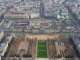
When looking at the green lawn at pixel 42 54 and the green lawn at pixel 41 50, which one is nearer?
the green lawn at pixel 42 54

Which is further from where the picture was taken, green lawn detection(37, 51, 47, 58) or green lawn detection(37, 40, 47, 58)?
green lawn detection(37, 40, 47, 58)

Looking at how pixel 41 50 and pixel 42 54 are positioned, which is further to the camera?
pixel 41 50

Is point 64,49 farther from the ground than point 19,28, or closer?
closer

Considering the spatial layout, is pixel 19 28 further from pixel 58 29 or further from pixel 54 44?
pixel 54 44

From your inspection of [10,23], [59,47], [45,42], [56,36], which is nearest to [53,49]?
[59,47]

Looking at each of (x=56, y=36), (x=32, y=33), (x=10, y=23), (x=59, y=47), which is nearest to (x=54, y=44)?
(x=59, y=47)

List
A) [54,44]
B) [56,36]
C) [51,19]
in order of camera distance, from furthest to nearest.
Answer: [51,19]
[56,36]
[54,44]

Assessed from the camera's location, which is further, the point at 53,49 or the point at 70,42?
the point at 70,42

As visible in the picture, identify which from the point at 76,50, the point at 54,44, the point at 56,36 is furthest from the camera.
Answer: the point at 56,36
